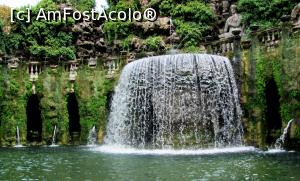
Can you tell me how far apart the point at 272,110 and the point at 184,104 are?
3.89m

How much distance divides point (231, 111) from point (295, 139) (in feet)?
10.8

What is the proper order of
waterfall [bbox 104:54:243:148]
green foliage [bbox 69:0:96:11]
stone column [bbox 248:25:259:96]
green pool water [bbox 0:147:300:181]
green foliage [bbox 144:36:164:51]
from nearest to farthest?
green pool water [bbox 0:147:300:181] < waterfall [bbox 104:54:243:148] < stone column [bbox 248:25:259:96] < green foliage [bbox 144:36:164:51] < green foliage [bbox 69:0:96:11]

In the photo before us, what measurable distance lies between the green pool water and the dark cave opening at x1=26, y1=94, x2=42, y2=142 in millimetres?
8942

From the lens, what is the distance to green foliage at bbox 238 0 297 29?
29578 millimetres

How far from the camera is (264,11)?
30.6 meters

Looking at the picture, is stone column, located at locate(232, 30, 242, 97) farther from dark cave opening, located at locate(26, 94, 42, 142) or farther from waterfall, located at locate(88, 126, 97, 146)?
dark cave opening, located at locate(26, 94, 42, 142)

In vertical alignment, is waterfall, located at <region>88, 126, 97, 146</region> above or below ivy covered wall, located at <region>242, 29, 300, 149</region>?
below

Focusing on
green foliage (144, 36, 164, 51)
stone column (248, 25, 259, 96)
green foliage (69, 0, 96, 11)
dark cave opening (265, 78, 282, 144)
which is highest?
green foliage (69, 0, 96, 11)

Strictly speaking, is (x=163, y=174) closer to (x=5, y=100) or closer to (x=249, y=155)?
(x=249, y=155)

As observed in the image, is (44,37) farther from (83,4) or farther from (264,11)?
(264,11)

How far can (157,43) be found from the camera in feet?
110

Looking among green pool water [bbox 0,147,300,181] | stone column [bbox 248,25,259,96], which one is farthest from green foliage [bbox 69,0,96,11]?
green pool water [bbox 0,147,300,181]

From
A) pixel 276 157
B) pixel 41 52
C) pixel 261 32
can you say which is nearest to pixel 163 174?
pixel 276 157

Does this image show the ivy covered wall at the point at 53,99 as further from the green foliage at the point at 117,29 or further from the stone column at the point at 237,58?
the green foliage at the point at 117,29
